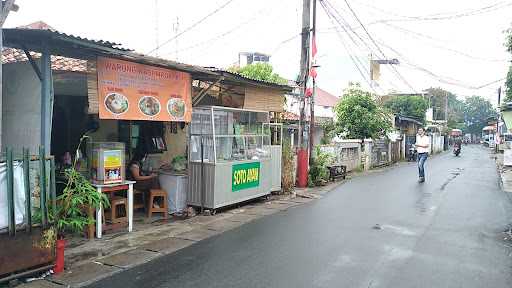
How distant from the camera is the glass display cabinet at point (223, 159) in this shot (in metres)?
9.52

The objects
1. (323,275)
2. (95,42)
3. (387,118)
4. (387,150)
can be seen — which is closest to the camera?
(323,275)

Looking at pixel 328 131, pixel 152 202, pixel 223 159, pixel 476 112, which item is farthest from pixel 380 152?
pixel 476 112

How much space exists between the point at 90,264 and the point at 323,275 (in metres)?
3.26

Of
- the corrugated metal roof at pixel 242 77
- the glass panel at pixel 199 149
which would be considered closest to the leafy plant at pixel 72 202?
the glass panel at pixel 199 149

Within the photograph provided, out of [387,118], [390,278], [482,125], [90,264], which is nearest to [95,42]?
[90,264]

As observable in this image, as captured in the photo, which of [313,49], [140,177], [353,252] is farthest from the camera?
[313,49]

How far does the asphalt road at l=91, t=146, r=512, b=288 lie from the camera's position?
210 inches

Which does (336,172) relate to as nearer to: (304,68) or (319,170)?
(319,170)

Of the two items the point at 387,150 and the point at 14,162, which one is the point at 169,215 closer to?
the point at 14,162

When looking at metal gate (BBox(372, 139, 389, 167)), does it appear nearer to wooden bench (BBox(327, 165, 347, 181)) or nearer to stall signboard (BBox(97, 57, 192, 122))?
wooden bench (BBox(327, 165, 347, 181))

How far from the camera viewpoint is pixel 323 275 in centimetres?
545

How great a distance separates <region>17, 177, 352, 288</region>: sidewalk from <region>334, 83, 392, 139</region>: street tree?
44.7ft

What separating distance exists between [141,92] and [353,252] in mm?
4817

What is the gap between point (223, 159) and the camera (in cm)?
995
